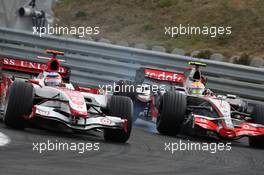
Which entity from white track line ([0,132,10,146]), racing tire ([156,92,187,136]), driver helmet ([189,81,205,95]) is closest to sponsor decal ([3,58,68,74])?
racing tire ([156,92,187,136])

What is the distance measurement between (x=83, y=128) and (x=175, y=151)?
1.35 metres

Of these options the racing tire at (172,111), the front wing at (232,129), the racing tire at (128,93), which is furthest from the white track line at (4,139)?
the racing tire at (128,93)

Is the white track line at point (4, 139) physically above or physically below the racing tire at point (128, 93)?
below

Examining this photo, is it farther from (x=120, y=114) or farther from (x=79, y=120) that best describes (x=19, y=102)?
(x=120, y=114)

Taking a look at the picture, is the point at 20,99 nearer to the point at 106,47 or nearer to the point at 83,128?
the point at 83,128

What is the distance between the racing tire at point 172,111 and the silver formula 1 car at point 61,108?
1.24 metres

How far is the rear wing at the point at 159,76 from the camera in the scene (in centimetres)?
1716

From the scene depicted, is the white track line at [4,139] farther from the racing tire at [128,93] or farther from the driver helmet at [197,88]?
the racing tire at [128,93]

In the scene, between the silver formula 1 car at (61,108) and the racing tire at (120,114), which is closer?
the silver formula 1 car at (61,108)

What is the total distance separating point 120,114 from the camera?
41.8 ft

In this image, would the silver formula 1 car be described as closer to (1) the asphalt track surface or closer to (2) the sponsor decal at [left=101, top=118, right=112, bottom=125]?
(2) the sponsor decal at [left=101, top=118, right=112, bottom=125]

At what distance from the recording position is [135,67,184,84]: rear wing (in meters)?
17.2
